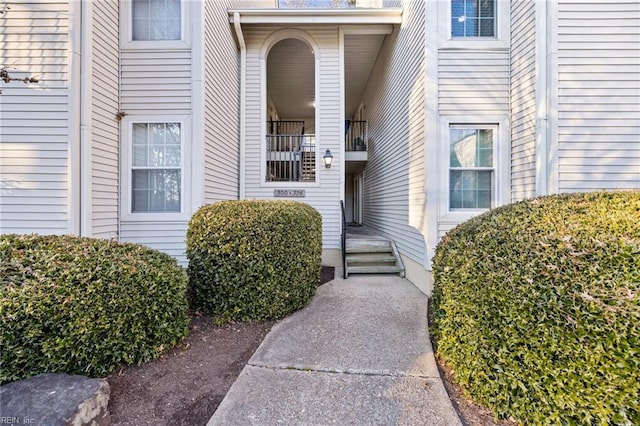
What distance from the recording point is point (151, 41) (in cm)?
484

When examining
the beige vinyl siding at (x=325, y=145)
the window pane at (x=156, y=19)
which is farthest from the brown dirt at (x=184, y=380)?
the window pane at (x=156, y=19)

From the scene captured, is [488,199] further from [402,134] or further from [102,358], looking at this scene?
[102,358]

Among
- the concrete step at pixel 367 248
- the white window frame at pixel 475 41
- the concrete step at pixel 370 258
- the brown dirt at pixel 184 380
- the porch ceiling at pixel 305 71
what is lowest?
the brown dirt at pixel 184 380

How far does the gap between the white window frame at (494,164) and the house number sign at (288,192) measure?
327cm

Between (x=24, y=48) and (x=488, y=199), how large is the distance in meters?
6.99

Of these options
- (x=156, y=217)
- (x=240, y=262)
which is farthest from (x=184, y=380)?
(x=156, y=217)

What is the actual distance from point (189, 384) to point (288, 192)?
16.0 feet

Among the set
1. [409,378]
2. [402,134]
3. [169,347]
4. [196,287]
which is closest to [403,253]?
[402,134]

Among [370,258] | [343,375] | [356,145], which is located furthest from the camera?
[356,145]

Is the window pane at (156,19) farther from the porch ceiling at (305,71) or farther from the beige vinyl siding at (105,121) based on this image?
the porch ceiling at (305,71)

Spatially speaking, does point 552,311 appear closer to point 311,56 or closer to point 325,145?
point 325,145

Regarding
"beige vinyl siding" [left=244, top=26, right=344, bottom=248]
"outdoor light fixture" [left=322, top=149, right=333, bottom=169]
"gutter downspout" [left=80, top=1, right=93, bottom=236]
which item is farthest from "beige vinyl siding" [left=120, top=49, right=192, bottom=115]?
"outdoor light fixture" [left=322, top=149, right=333, bottom=169]

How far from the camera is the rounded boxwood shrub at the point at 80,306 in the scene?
7.03 feet

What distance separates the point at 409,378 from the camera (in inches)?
105
